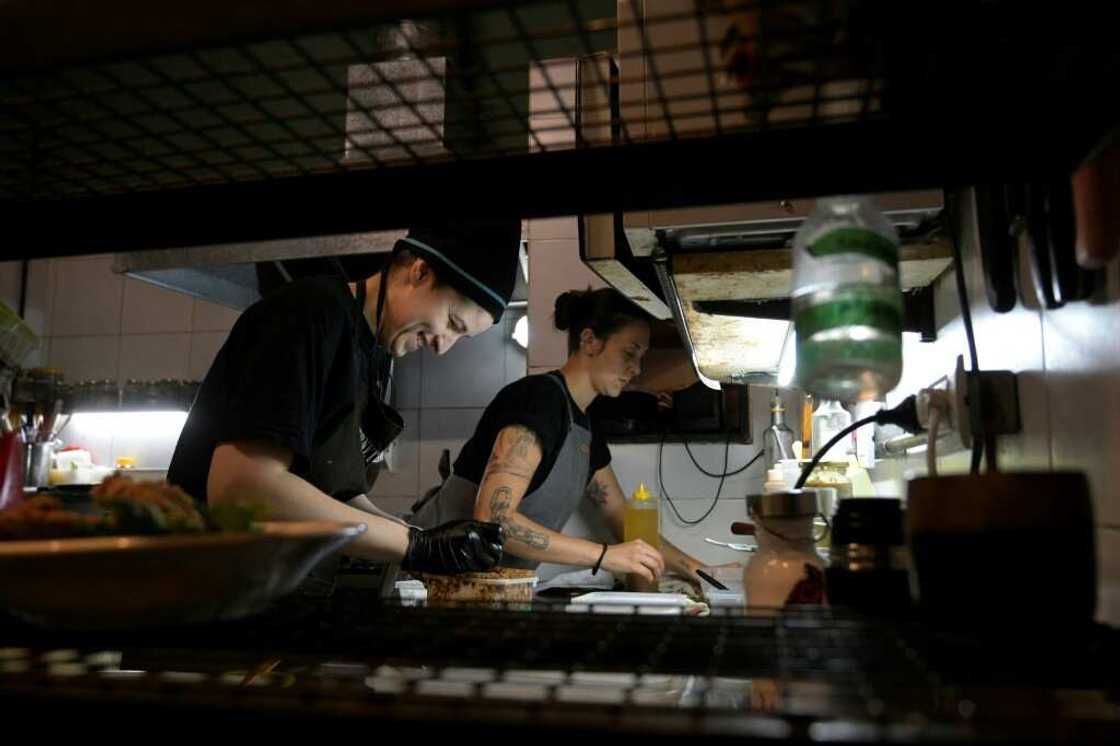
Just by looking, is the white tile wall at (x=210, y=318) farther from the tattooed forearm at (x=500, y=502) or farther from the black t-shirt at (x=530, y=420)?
the tattooed forearm at (x=500, y=502)

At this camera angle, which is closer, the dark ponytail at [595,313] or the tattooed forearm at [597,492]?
the dark ponytail at [595,313]

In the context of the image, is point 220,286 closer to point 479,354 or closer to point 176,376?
point 479,354

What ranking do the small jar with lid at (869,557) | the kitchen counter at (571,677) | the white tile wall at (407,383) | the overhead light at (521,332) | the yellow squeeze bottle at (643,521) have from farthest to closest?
1. the white tile wall at (407,383)
2. the overhead light at (521,332)
3. the yellow squeeze bottle at (643,521)
4. the small jar with lid at (869,557)
5. the kitchen counter at (571,677)

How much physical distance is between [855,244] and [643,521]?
7.27 feet

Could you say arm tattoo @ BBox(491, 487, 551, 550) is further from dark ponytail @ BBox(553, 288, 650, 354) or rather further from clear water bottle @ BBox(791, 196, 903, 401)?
clear water bottle @ BBox(791, 196, 903, 401)

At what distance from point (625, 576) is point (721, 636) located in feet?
7.43

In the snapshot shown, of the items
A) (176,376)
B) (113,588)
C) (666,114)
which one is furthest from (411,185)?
(176,376)

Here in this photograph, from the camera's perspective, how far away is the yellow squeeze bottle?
2.79 m

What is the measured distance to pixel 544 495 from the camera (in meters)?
2.58

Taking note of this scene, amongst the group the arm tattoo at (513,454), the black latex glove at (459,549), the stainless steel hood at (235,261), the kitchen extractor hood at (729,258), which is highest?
the stainless steel hood at (235,261)

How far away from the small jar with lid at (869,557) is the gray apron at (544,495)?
167 cm

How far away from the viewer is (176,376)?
418cm

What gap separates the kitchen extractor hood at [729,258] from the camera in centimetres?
108

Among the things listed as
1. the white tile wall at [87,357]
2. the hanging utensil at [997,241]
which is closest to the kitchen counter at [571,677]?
the hanging utensil at [997,241]
